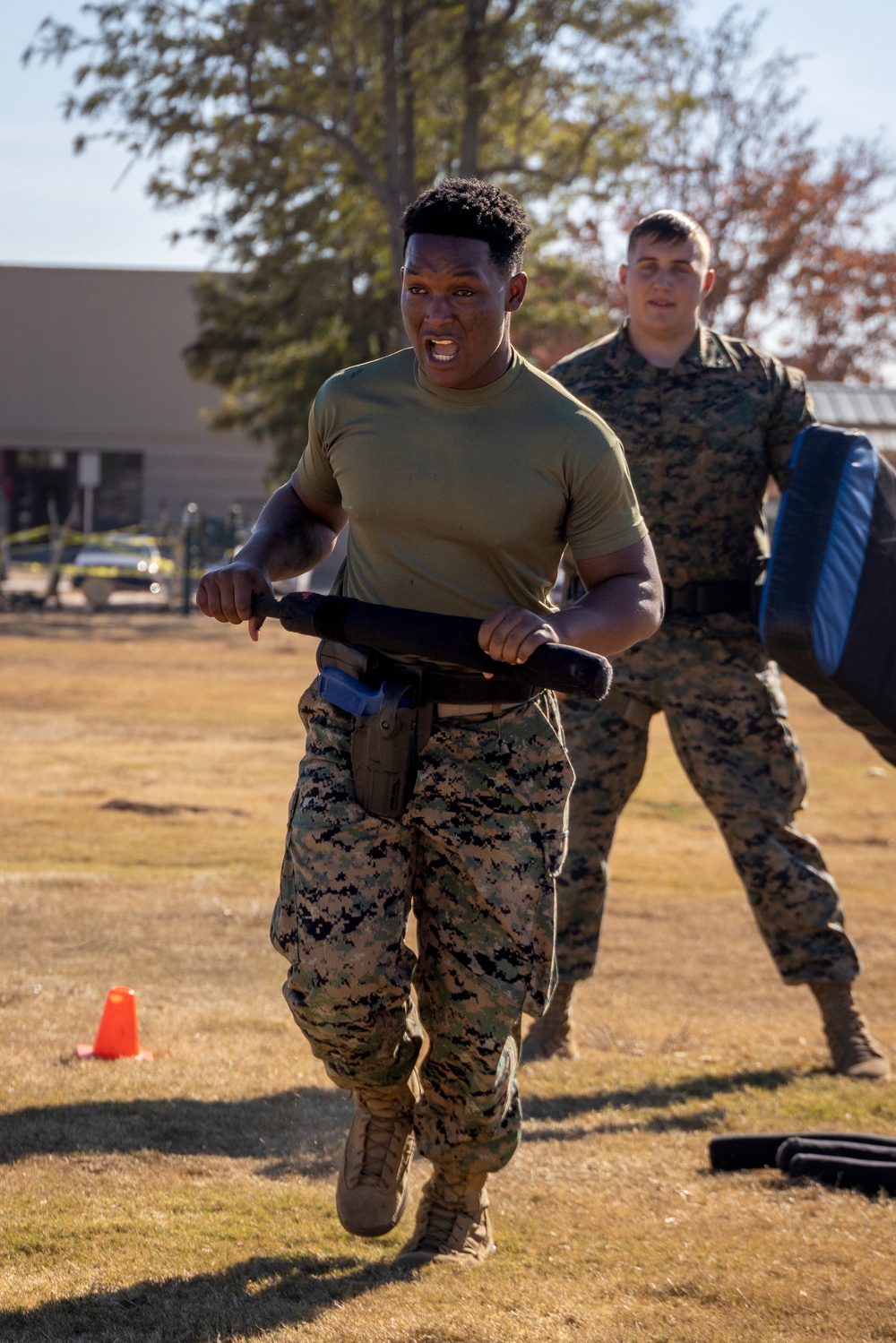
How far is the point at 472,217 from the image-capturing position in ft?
10.7

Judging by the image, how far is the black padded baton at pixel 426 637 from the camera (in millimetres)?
2875

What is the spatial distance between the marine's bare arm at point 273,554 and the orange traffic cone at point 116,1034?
1.70 metres

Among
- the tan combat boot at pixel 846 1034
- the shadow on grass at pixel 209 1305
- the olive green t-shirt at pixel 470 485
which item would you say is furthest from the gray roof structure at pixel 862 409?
the shadow on grass at pixel 209 1305

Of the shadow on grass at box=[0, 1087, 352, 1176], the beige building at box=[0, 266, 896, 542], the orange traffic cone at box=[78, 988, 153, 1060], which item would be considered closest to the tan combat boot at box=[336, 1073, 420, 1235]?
the shadow on grass at box=[0, 1087, 352, 1176]

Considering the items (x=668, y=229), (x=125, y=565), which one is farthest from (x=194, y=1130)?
(x=125, y=565)

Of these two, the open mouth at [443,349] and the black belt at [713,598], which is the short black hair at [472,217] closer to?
the open mouth at [443,349]

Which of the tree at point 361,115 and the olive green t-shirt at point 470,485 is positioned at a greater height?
the tree at point 361,115

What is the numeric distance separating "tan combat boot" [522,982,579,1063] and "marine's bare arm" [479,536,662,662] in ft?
7.80

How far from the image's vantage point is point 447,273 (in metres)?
3.23

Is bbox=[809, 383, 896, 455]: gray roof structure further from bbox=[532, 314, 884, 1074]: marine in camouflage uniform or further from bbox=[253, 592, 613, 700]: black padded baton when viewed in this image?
bbox=[253, 592, 613, 700]: black padded baton

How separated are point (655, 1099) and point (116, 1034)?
1649 mm

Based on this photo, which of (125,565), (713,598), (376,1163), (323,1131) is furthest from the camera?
(125,565)

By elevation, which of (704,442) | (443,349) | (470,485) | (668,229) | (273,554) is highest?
(668,229)

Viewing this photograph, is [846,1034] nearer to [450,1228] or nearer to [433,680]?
[450,1228]
